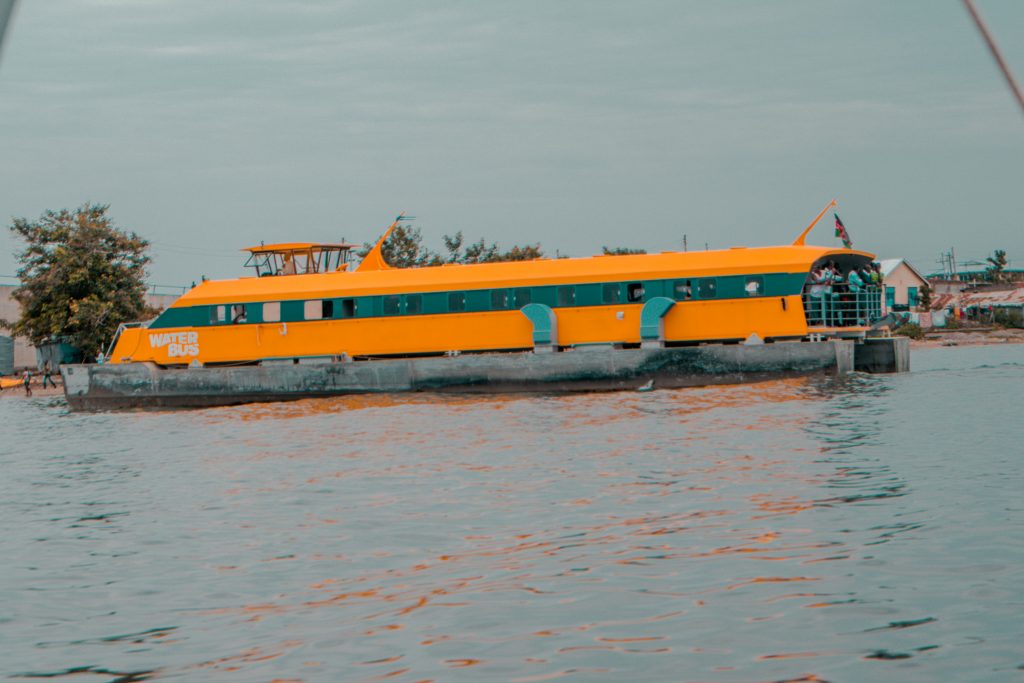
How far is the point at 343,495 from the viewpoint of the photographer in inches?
518

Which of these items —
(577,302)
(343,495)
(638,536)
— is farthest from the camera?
(577,302)

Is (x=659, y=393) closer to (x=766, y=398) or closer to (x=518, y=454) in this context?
(x=766, y=398)

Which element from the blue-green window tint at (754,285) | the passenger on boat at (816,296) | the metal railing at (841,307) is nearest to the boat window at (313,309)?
the blue-green window tint at (754,285)

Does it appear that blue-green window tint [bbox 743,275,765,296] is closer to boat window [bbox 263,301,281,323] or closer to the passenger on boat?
the passenger on boat

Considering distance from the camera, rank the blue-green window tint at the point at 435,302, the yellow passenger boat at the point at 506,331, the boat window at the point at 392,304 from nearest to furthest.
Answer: the yellow passenger boat at the point at 506,331 → the blue-green window tint at the point at 435,302 → the boat window at the point at 392,304

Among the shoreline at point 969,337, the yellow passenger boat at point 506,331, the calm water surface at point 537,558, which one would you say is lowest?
the calm water surface at point 537,558

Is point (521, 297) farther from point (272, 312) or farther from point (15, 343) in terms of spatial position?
point (15, 343)

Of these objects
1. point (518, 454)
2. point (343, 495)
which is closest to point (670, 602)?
point (343, 495)

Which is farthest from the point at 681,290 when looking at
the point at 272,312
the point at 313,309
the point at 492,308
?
the point at 272,312

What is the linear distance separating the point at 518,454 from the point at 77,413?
19154mm

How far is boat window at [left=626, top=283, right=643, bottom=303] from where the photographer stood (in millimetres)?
28906

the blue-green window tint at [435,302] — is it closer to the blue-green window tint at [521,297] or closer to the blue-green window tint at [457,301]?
the blue-green window tint at [457,301]

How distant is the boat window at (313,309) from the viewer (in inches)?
1220

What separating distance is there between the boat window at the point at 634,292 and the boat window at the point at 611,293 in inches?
7.4
